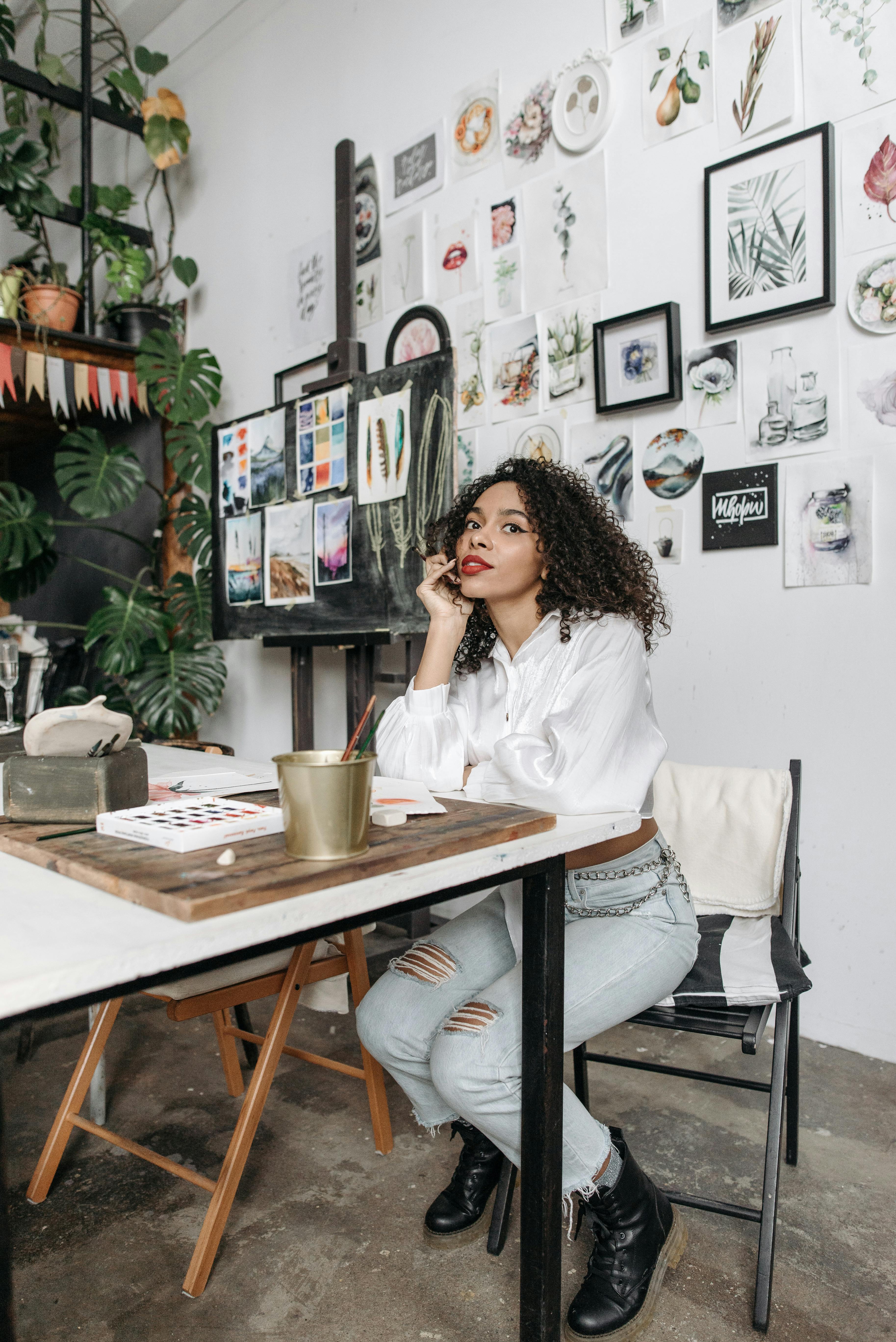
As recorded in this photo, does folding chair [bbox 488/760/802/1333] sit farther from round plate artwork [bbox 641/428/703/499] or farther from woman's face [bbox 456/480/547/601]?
round plate artwork [bbox 641/428/703/499]

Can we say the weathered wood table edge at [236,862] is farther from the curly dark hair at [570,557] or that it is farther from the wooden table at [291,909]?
the curly dark hair at [570,557]

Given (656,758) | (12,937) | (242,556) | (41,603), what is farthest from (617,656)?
(41,603)

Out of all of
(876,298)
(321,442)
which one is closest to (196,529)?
(321,442)

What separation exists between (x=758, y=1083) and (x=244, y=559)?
2.64 m

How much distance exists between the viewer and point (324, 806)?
89cm

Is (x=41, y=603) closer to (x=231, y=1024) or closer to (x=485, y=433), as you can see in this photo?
(x=485, y=433)

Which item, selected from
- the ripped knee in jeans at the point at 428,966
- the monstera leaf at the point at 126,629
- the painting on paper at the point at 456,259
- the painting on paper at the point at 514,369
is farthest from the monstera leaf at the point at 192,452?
the ripped knee in jeans at the point at 428,966

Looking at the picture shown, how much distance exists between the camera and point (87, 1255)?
4.87 feet

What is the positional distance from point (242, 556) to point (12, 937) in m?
2.91

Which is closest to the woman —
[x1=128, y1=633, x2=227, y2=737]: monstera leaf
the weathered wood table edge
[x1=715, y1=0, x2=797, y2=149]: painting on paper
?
the weathered wood table edge

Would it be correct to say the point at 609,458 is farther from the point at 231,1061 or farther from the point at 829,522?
the point at 231,1061

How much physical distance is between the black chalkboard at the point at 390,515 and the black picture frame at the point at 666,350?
0.42 m

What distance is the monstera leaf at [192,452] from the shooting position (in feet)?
12.8

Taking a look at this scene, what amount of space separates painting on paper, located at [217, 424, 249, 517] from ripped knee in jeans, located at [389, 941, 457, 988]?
7.90ft
